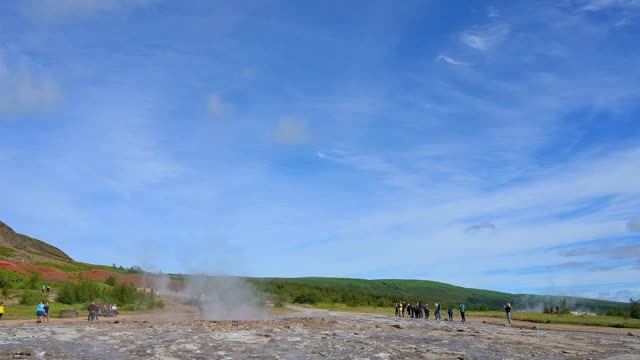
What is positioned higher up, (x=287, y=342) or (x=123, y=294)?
(x=123, y=294)

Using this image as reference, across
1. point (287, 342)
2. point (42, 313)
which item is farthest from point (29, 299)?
point (287, 342)

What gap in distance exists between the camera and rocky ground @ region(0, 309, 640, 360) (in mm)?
25531

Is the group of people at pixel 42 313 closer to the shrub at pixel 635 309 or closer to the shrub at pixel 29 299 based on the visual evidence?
the shrub at pixel 29 299

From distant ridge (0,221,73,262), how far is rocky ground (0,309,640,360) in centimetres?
6206

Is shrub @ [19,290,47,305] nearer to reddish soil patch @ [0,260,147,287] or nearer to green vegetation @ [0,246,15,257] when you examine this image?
reddish soil patch @ [0,260,147,287]

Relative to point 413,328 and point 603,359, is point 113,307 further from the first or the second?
point 603,359

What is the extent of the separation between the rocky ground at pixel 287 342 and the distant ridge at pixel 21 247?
6206 centimetres

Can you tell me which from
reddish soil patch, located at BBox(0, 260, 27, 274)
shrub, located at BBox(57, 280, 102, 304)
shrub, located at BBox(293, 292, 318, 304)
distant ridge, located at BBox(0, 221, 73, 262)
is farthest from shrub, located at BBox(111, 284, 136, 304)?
distant ridge, located at BBox(0, 221, 73, 262)

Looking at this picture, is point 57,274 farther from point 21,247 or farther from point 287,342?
point 287,342

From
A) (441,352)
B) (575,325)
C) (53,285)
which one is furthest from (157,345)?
(53,285)

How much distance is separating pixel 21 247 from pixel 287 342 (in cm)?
10453

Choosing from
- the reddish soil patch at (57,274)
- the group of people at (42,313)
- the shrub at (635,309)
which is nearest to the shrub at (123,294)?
the reddish soil patch at (57,274)

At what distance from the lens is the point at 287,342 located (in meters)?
30.1

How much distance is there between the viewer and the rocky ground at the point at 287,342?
25.5m
